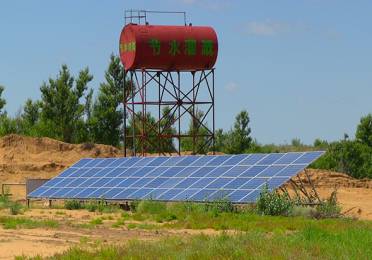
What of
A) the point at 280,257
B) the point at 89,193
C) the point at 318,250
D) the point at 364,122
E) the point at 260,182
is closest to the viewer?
the point at 280,257

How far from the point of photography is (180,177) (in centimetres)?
3441

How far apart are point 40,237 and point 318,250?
26.1 feet

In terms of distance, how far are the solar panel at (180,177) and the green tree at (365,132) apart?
27.4m

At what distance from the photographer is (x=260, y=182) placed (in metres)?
30.8

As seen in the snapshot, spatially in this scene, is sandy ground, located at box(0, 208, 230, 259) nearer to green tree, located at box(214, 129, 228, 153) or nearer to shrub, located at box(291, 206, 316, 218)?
shrub, located at box(291, 206, 316, 218)

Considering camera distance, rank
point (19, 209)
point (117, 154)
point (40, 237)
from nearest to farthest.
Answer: point (40, 237)
point (19, 209)
point (117, 154)

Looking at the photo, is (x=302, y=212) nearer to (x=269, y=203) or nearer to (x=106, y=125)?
(x=269, y=203)

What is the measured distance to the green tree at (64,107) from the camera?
6506 cm

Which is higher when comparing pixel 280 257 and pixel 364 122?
pixel 364 122

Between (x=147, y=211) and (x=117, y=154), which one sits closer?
(x=147, y=211)

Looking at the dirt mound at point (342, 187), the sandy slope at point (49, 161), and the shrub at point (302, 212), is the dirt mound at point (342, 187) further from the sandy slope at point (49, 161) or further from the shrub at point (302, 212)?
the shrub at point (302, 212)

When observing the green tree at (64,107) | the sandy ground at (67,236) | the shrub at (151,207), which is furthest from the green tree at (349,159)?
the sandy ground at (67,236)

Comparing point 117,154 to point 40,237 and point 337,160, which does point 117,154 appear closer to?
point 337,160

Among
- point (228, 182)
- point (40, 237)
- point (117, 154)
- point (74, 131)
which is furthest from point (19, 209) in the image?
point (74, 131)
